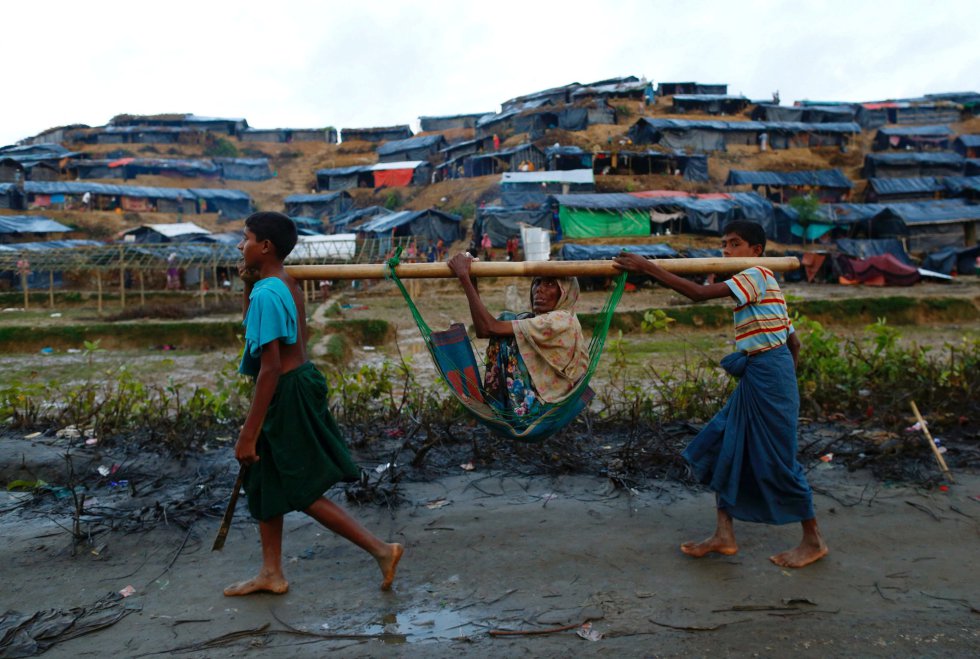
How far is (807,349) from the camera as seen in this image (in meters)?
5.15

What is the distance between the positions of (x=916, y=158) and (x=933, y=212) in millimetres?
8082

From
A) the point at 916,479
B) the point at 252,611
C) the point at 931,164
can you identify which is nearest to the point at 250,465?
the point at 252,611

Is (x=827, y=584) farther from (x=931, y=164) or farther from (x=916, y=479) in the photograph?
(x=931, y=164)

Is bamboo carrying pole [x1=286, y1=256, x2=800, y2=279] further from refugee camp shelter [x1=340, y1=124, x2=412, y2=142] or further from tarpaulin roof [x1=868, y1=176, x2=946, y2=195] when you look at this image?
refugee camp shelter [x1=340, y1=124, x2=412, y2=142]

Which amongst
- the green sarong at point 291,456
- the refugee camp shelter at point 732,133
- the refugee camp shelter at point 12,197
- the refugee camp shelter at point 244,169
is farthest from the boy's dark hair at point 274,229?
the refugee camp shelter at point 244,169

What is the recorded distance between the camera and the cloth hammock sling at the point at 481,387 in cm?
308

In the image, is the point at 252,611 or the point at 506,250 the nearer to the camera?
the point at 252,611

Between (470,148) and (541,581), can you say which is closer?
(541,581)

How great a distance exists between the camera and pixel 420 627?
247 cm

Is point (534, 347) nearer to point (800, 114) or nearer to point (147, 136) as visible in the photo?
point (800, 114)

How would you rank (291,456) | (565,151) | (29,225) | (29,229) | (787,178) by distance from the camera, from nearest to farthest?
(291,456)
(29,229)
(29,225)
(565,151)
(787,178)

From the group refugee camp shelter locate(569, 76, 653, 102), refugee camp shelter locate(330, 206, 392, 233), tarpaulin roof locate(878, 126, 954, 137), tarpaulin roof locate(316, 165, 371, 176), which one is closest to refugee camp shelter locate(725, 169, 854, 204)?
tarpaulin roof locate(878, 126, 954, 137)

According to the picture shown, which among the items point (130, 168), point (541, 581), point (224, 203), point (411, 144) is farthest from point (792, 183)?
point (130, 168)

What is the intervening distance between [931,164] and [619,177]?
60.3ft
